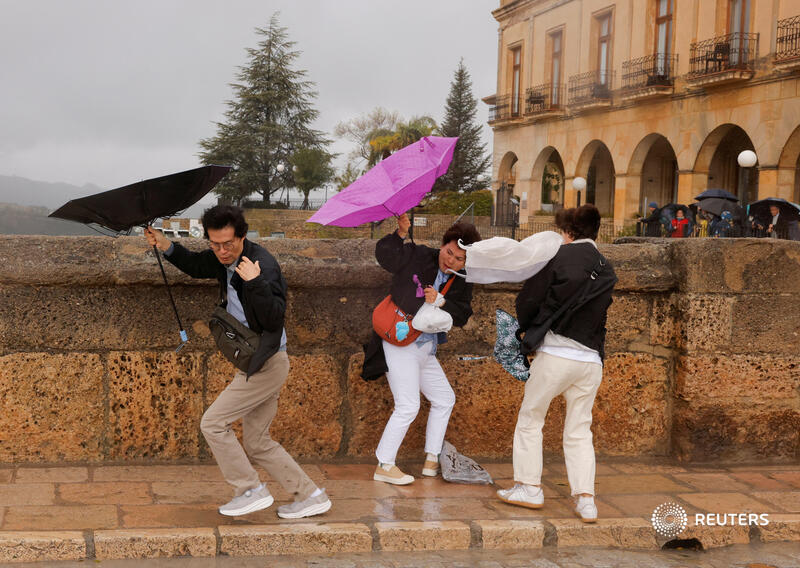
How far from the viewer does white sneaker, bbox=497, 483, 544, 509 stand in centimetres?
484

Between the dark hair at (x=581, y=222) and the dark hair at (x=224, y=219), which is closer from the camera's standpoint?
the dark hair at (x=224, y=219)

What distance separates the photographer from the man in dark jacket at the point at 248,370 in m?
4.14

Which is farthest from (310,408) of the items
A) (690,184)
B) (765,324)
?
(690,184)

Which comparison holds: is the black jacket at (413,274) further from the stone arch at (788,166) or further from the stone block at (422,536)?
the stone arch at (788,166)

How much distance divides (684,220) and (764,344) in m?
15.0

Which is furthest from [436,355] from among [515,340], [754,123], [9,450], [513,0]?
[513,0]

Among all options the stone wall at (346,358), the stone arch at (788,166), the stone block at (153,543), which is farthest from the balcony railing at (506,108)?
the stone block at (153,543)

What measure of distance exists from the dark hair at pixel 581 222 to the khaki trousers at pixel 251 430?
5.33ft

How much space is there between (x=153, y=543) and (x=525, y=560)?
68.9 inches

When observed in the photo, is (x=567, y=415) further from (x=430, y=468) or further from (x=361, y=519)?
(x=361, y=519)

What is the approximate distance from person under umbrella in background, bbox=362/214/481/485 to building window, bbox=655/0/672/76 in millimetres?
25214

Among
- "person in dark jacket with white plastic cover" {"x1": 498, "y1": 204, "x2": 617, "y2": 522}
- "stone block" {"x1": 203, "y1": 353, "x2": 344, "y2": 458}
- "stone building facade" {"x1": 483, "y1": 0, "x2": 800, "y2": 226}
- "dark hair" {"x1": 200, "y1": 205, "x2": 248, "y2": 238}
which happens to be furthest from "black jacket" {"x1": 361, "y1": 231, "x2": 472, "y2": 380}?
"stone building facade" {"x1": 483, "y1": 0, "x2": 800, "y2": 226}

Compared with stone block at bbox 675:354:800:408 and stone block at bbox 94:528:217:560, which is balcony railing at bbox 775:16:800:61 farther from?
stone block at bbox 94:528:217:560

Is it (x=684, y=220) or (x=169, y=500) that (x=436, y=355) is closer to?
(x=169, y=500)
